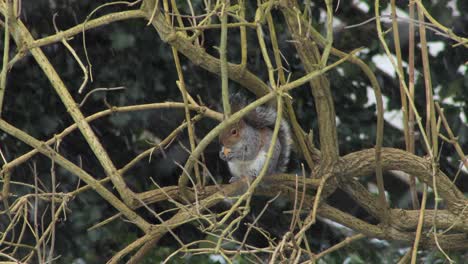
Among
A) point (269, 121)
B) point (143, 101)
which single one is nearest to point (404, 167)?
point (269, 121)

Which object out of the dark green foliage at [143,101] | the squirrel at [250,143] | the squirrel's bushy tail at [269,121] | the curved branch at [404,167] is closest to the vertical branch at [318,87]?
the curved branch at [404,167]

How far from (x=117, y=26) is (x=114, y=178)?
99 cm

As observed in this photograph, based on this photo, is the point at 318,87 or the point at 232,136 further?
the point at 232,136

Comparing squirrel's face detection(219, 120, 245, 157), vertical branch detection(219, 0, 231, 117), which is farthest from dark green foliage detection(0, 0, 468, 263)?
vertical branch detection(219, 0, 231, 117)

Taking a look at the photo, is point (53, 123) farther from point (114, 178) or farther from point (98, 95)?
point (114, 178)

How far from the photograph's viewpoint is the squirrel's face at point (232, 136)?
2486 mm

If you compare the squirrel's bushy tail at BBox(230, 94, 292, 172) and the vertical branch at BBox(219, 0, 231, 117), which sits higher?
the vertical branch at BBox(219, 0, 231, 117)

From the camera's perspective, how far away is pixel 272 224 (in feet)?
10.2

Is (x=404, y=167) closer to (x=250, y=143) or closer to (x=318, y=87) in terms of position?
(x=318, y=87)

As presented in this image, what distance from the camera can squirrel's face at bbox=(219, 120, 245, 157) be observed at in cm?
249

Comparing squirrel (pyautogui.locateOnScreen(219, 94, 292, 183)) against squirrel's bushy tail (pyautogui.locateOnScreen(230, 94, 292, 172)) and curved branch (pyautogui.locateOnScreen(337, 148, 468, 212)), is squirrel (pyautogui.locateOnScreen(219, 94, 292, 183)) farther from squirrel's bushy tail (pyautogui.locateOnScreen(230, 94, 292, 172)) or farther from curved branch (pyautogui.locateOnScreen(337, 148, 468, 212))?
curved branch (pyautogui.locateOnScreen(337, 148, 468, 212))

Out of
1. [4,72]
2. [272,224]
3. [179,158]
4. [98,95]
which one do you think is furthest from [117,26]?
[4,72]

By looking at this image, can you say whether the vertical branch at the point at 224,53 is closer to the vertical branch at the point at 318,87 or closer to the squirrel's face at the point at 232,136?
the vertical branch at the point at 318,87

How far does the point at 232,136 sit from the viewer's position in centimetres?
249
